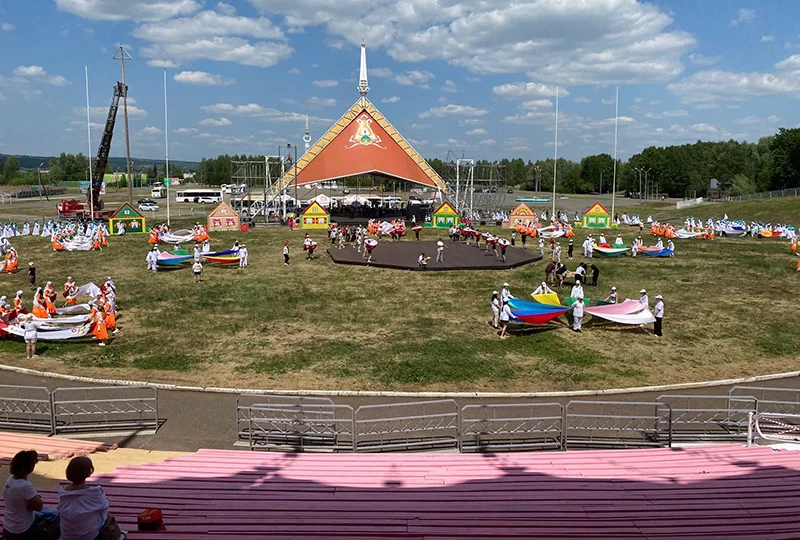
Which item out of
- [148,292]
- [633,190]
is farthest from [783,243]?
[633,190]

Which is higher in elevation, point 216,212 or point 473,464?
point 216,212

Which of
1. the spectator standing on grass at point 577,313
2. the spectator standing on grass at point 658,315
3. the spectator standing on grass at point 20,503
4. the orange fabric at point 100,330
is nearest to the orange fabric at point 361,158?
the spectator standing on grass at point 577,313

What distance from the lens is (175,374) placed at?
48.2 ft

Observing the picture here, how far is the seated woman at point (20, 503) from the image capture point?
16.6ft

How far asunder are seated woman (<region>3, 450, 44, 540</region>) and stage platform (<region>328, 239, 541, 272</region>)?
946 inches

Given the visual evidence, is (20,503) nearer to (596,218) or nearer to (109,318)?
(109,318)

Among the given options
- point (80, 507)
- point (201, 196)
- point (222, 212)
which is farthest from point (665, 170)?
point (80, 507)

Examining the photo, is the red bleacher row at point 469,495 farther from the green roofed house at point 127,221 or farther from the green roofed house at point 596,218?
the green roofed house at point 596,218

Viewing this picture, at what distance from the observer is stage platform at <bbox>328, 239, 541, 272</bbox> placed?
29.3 m

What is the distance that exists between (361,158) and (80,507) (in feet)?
159

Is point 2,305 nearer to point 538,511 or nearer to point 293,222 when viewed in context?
point 538,511

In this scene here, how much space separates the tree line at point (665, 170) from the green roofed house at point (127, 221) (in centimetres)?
1643

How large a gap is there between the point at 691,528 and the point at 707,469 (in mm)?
3132

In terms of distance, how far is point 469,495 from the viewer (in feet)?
22.9
